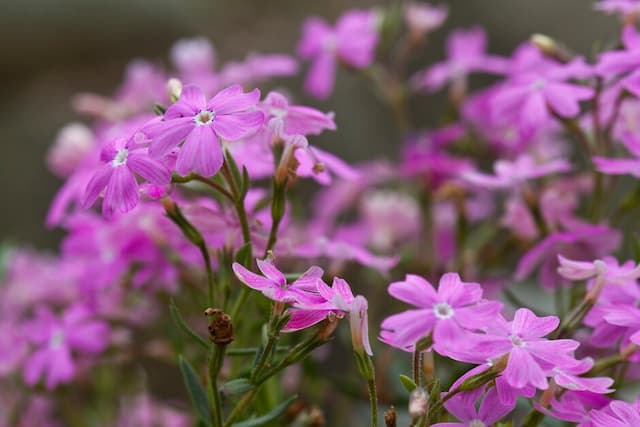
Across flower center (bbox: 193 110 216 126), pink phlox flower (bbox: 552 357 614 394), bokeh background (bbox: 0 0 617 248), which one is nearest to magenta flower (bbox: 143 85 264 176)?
flower center (bbox: 193 110 216 126)

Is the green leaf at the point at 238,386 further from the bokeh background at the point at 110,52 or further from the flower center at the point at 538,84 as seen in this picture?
the bokeh background at the point at 110,52

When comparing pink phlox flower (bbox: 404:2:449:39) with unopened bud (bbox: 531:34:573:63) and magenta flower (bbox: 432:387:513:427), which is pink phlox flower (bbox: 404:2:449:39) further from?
magenta flower (bbox: 432:387:513:427)

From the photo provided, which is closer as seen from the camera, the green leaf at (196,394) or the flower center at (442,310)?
the flower center at (442,310)

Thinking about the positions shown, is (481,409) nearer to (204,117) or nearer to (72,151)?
(204,117)

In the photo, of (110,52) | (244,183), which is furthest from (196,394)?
(110,52)

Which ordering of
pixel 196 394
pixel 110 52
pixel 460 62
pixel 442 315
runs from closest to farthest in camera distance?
1. pixel 442 315
2. pixel 196 394
3. pixel 460 62
4. pixel 110 52

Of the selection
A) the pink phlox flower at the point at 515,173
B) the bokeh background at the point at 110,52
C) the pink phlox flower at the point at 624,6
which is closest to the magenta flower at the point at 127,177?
the pink phlox flower at the point at 515,173

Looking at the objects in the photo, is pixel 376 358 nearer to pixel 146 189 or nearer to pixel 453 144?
pixel 453 144
